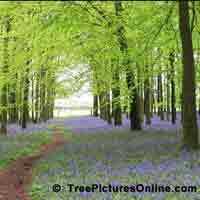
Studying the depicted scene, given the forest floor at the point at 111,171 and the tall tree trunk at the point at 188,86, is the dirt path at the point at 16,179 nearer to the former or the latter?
the forest floor at the point at 111,171

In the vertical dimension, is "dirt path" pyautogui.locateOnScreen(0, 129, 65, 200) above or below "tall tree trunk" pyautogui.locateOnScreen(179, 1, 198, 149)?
below

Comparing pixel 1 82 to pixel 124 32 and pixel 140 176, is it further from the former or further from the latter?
pixel 140 176

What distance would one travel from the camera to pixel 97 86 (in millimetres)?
27500

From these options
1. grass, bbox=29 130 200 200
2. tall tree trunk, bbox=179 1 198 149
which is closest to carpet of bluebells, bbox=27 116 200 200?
grass, bbox=29 130 200 200

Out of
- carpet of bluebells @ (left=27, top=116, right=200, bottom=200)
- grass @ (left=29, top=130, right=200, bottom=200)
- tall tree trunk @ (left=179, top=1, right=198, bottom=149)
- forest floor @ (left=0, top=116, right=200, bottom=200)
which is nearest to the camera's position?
carpet of bluebells @ (left=27, top=116, right=200, bottom=200)

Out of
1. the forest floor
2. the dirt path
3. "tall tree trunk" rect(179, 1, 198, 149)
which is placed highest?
"tall tree trunk" rect(179, 1, 198, 149)

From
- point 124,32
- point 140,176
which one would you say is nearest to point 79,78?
point 124,32

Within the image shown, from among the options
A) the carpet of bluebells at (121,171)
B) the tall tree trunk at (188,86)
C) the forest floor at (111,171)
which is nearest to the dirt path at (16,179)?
the forest floor at (111,171)

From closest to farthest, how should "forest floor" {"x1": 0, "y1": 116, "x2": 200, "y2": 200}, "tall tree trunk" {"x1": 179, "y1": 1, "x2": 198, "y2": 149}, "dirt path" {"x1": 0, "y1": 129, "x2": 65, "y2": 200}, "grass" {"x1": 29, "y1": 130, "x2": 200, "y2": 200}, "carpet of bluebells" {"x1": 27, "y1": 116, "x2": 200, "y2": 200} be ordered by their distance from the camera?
"carpet of bluebells" {"x1": 27, "y1": 116, "x2": 200, "y2": 200} < "grass" {"x1": 29, "y1": 130, "x2": 200, "y2": 200} < "forest floor" {"x1": 0, "y1": 116, "x2": 200, "y2": 200} < "dirt path" {"x1": 0, "y1": 129, "x2": 65, "y2": 200} < "tall tree trunk" {"x1": 179, "y1": 1, "x2": 198, "y2": 149}

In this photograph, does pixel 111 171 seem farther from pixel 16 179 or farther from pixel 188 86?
pixel 188 86

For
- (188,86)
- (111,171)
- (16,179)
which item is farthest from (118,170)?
(188,86)

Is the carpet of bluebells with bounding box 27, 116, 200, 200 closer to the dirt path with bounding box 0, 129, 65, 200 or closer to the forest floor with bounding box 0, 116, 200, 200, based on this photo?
the forest floor with bounding box 0, 116, 200, 200

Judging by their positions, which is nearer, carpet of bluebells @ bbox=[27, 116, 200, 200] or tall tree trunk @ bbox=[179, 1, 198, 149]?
carpet of bluebells @ bbox=[27, 116, 200, 200]

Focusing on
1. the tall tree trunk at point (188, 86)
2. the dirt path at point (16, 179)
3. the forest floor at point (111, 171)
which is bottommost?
the dirt path at point (16, 179)
